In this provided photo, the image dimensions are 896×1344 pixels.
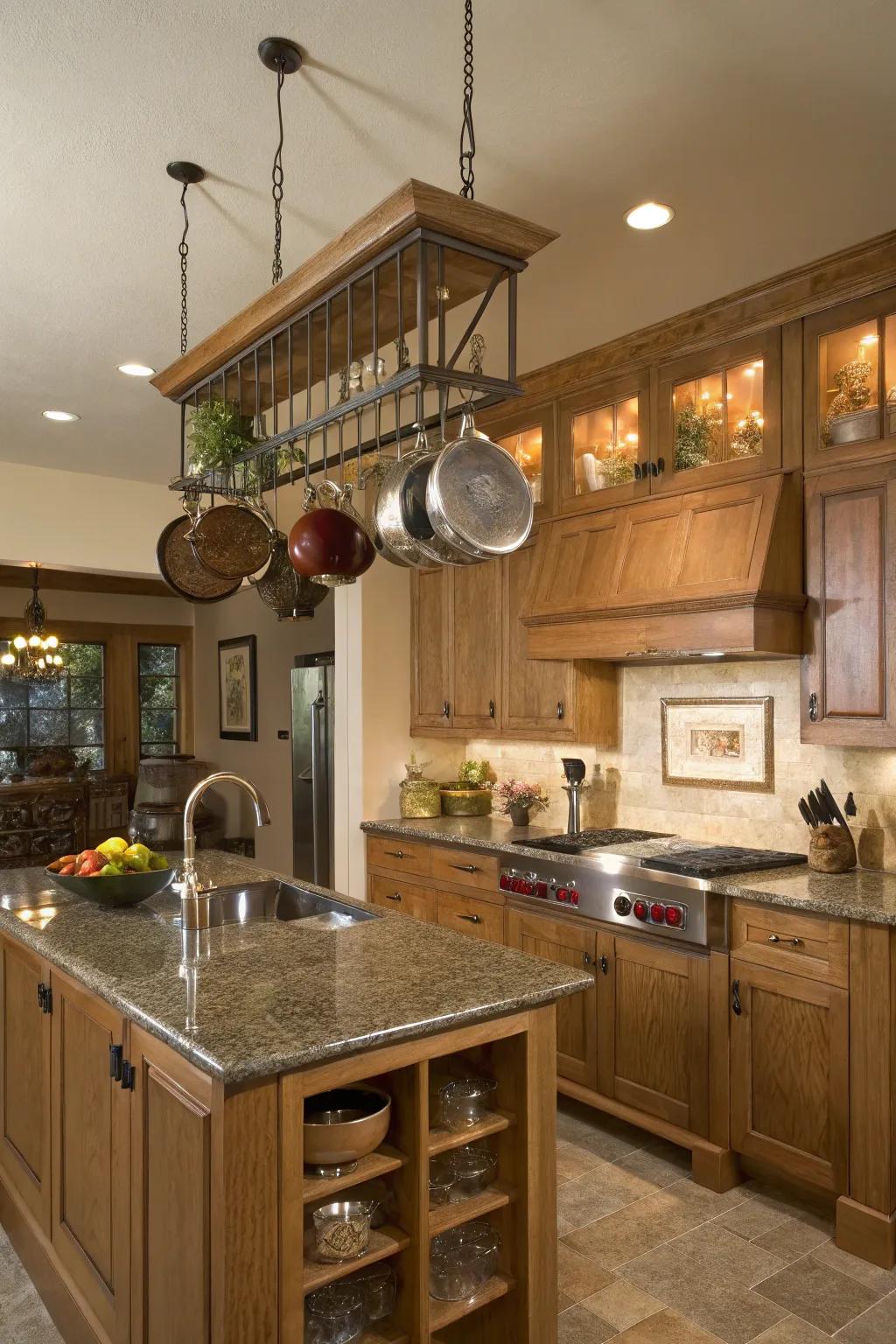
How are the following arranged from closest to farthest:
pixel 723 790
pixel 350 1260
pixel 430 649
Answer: pixel 350 1260, pixel 723 790, pixel 430 649

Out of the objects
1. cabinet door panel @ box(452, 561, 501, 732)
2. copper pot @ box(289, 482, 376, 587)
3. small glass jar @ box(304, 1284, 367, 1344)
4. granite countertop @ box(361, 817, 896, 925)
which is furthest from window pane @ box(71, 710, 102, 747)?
small glass jar @ box(304, 1284, 367, 1344)

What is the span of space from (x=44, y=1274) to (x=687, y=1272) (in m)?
1.68

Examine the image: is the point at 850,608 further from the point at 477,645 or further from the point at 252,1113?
the point at 252,1113

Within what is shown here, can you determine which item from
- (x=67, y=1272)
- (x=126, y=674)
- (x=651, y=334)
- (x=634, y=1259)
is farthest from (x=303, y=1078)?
(x=126, y=674)

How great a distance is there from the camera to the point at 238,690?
8.37 m

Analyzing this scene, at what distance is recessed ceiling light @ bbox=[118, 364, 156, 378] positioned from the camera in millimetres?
3797

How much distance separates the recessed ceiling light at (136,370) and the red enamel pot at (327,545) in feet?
6.30

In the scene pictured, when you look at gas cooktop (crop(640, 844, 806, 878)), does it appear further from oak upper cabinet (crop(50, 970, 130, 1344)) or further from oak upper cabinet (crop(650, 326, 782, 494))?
oak upper cabinet (crop(50, 970, 130, 1344))

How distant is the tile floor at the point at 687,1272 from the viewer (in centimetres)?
235

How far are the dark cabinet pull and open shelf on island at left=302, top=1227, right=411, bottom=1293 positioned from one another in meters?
Result: 0.52

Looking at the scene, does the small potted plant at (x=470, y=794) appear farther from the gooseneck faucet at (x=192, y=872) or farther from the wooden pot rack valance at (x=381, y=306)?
the wooden pot rack valance at (x=381, y=306)

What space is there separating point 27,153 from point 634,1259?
130 inches

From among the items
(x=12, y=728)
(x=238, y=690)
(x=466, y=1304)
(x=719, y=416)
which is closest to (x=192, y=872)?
(x=466, y=1304)

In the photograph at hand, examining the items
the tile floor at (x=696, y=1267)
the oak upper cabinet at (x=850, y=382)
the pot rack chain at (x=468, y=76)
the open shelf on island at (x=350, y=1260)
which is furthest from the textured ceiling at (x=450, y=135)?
the tile floor at (x=696, y=1267)
